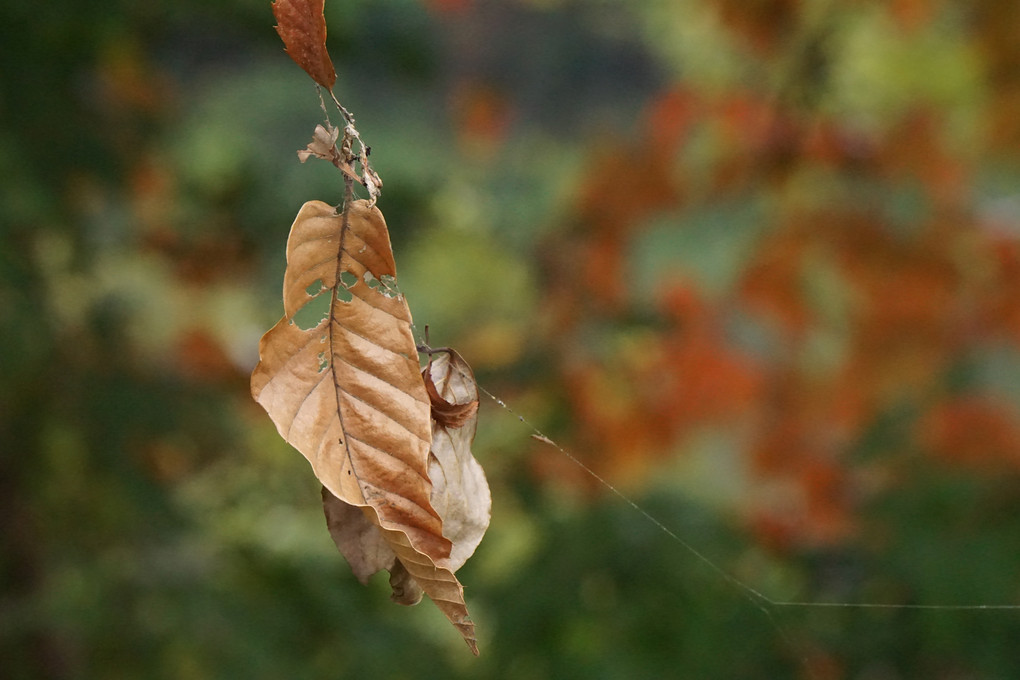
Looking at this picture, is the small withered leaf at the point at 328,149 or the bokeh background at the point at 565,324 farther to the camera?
the bokeh background at the point at 565,324

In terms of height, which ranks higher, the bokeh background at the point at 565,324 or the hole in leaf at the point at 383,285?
the hole in leaf at the point at 383,285

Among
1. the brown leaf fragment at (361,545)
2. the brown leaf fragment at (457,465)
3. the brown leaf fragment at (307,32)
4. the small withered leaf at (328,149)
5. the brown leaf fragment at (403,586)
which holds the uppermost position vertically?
the brown leaf fragment at (307,32)

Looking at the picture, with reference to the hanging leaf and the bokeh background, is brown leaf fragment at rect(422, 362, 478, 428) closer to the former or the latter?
the hanging leaf

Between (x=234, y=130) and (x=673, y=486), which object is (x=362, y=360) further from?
(x=673, y=486)

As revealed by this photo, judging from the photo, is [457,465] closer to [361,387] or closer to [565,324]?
[361,387]

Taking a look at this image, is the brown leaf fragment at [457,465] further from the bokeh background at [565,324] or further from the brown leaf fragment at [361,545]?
the bokeh background at [565,324]

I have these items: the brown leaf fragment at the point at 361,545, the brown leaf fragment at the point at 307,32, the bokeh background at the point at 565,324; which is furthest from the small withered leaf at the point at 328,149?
the bokeh background at the point at 565,324

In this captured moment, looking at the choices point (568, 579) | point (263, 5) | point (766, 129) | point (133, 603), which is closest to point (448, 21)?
point (263, 5)

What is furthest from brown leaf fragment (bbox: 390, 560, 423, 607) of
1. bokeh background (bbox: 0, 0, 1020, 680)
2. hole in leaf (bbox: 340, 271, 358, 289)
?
bokeh background (bbox: 0, 0, 1020, 680)
